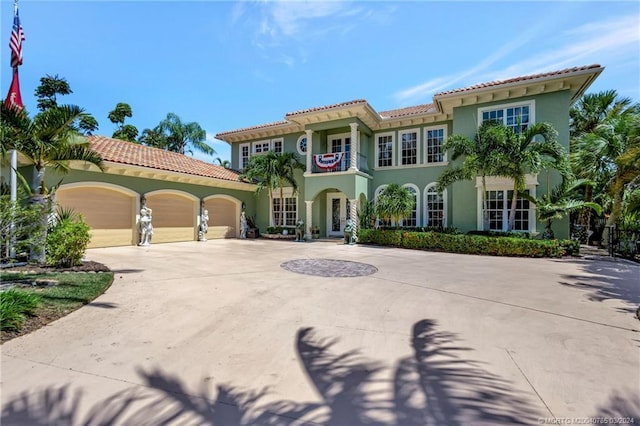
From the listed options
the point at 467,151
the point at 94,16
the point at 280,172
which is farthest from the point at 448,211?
the point at 94,16

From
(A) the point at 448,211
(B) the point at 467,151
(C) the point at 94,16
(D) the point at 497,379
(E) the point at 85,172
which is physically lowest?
(D) the point at 497,379

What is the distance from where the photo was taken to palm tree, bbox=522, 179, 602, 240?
12202 mm

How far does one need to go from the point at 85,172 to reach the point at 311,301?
12.3 metres

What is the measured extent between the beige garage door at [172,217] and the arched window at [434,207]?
43.6 ft

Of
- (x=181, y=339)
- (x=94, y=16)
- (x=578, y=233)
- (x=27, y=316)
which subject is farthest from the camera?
(x=578, y=233)

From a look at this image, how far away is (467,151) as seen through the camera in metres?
13.4

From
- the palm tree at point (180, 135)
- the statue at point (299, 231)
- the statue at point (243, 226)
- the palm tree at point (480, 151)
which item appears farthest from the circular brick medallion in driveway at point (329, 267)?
the palm tree at point (180, 135)

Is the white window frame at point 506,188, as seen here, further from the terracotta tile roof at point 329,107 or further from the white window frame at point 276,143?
the white window frame at point 276,143

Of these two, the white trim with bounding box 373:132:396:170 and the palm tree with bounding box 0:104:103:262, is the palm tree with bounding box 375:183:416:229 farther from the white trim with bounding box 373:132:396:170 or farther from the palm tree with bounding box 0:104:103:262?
the palm tree with bounding box 0:104:103:262

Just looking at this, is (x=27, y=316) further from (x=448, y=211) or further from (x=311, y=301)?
(x=448, y=211)

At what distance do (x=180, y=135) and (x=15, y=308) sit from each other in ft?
97.8

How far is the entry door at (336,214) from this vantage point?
64.4 feet

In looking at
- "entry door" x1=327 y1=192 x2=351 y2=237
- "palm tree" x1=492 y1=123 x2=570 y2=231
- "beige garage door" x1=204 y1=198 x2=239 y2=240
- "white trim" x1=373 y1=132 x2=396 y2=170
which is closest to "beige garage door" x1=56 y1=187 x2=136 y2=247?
"beige garage door" x1=204 y1=198 x2=239 y2=240

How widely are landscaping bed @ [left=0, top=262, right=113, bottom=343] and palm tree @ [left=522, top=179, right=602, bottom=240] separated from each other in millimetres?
15262
